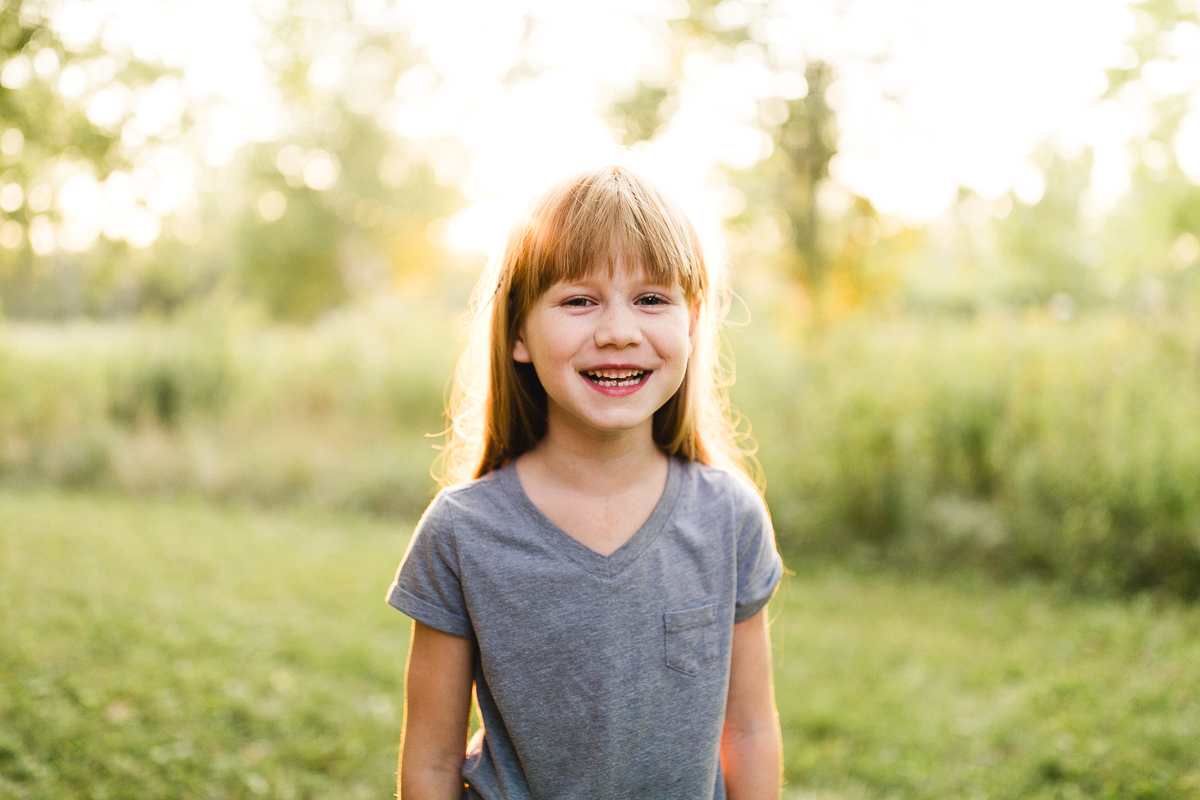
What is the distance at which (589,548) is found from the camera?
1470 millimetres

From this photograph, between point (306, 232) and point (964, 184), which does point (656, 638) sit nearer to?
point (964, 184)

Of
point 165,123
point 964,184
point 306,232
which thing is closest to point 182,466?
point 165,123

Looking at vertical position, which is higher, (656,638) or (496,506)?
(496,506)

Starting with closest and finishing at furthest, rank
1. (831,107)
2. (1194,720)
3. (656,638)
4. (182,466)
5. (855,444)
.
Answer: (656,638)
(1194,720)
(855,444)
(182,466)
(831,107)

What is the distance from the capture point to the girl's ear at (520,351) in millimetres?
1597

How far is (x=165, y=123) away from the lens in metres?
→ 4.36

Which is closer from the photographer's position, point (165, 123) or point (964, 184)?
point (165, 123)

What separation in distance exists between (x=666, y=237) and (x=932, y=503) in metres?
6.05

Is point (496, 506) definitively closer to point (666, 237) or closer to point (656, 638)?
Result: point (656, 638)

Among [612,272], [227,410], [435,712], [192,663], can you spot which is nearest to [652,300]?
[612,272]

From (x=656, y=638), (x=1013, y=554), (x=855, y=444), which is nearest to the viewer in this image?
(x=656, y=638)

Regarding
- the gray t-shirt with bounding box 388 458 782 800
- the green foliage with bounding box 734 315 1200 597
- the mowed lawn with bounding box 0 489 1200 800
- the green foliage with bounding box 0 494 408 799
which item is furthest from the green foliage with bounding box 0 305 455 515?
the gray t-shirt with bounding box 388 458 782 800

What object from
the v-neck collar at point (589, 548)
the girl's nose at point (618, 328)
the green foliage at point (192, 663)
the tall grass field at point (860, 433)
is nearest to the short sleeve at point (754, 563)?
the v-neck collar at point (589, 548)

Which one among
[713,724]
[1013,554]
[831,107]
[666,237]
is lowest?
[1013,554]
